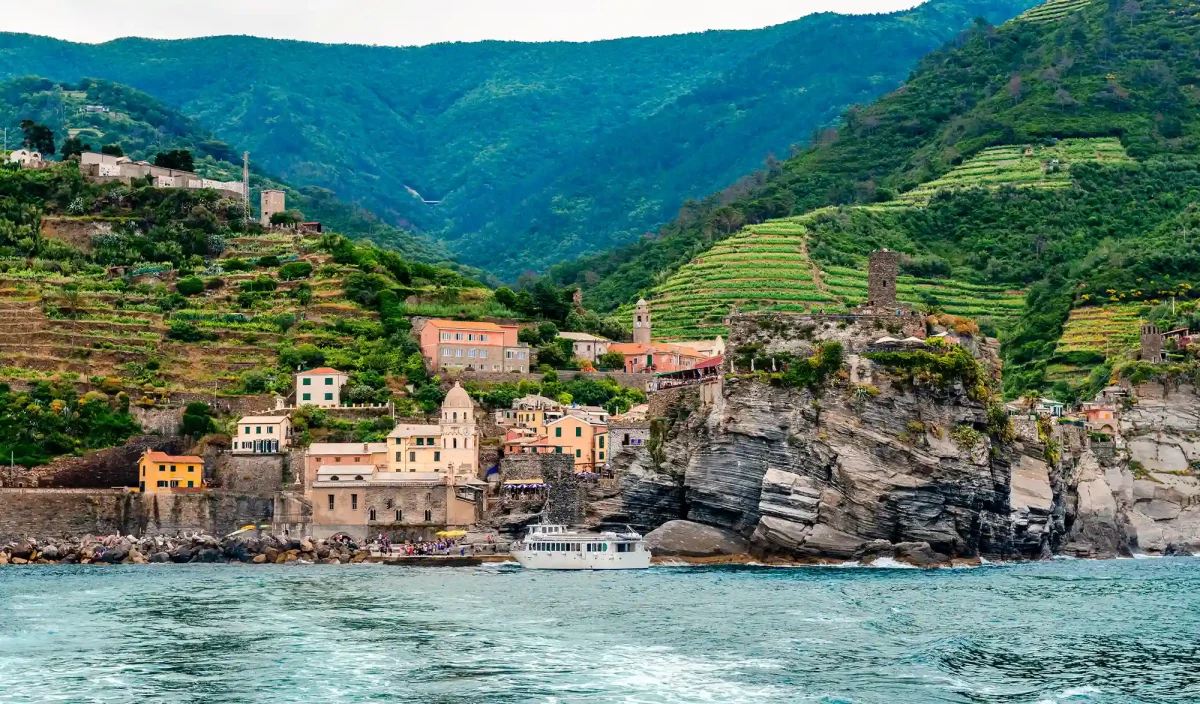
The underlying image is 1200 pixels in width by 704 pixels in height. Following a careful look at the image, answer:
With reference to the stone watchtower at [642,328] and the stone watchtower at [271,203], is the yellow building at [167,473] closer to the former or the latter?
the stone watchtower at [642,328]

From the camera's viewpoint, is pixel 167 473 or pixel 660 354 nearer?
pixel 167 473

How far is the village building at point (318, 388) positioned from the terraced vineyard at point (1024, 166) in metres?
71.9

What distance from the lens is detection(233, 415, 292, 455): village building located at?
9281cm

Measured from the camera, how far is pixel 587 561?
79.7m

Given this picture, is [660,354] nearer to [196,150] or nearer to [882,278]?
[882,278]

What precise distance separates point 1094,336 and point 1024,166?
39.8 metres

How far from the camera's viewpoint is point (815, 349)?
279ft

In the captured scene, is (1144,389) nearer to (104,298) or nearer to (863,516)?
(863,516)

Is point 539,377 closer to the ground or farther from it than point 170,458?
farther from it

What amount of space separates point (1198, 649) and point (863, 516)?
28.4 meters

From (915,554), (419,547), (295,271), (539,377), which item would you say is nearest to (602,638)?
(915,554)

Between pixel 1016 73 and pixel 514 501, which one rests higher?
pixel 1016 73

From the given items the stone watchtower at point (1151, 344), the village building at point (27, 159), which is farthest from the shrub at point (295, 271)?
the stone watchtower at point (1151, 344)

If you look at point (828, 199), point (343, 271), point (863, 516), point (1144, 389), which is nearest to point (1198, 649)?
point (863, 516)
